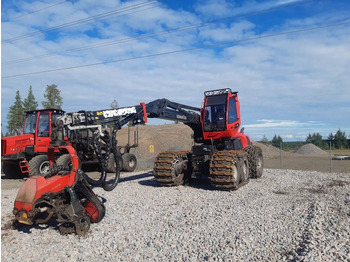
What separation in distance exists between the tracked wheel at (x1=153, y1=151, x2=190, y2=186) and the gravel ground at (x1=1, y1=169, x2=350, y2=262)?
3.34 feet

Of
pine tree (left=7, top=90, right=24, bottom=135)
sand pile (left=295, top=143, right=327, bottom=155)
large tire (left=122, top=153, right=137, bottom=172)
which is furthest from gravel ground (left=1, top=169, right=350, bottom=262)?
pine tree (left=7, top=90, right=24, bottom=135)

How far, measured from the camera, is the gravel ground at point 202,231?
5309 mm

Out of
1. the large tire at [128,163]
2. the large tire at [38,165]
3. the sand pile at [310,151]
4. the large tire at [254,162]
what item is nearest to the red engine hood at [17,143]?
the large tire at [38,165]

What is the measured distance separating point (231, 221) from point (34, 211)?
3.99 m

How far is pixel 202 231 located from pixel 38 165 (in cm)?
981

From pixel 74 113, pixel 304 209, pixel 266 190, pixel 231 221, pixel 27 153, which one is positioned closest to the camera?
pixel 231 221

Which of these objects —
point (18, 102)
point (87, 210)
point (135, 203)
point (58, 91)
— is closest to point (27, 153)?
point (135, 203)

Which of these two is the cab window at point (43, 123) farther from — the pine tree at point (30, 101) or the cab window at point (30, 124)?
the pine tree at point (30, 101)

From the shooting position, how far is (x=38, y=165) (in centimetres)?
1388

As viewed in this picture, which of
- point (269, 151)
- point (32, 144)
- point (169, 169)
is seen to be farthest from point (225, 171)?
point (269, 151)

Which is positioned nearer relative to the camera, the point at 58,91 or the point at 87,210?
the point at 87,210

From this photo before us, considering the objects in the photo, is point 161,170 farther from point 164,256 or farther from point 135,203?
point 164,256

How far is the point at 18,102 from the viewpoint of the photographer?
5031 centimetres

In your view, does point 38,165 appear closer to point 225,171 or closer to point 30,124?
point 30,124
